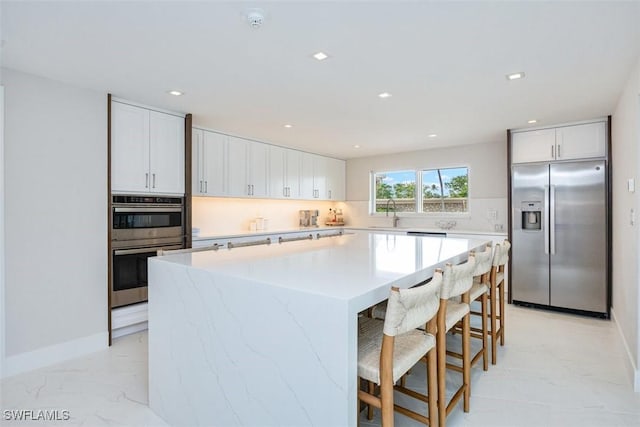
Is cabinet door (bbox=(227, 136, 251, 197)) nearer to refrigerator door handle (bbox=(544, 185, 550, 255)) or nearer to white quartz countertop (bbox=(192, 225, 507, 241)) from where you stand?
white quartz countertop (bbox=(192, 225, 507, 241))

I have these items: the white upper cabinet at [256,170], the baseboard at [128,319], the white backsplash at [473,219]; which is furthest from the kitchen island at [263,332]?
the white backsplash at [473,219]

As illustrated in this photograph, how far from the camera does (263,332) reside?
142 cm

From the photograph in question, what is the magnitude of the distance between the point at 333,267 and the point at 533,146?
3725 mm

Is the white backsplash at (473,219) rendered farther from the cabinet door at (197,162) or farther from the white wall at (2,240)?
the white wall at (2,240)

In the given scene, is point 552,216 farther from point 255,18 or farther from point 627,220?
point 255,18

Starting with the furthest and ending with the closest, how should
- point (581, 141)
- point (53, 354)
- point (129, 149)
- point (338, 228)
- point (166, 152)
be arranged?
1. point (338, 228)
2. point (581, 141)
3. point (166, 152)
4. point (129, 149)
5. point (53, 354)

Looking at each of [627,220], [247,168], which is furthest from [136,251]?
[627,220]

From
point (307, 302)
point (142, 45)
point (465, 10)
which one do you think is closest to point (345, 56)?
point (465, 10)

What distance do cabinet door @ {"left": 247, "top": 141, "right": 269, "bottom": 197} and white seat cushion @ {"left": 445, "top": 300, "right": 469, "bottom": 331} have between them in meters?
3.39

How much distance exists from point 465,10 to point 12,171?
319cm

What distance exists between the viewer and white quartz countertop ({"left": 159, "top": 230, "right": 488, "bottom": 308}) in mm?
1335

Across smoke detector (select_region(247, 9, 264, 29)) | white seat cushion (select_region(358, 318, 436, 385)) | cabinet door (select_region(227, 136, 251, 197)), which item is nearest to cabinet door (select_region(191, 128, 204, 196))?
cabinet door (select_region(227, 136, 251, 197))

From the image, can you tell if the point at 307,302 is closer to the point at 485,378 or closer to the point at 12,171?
the point at 485,378

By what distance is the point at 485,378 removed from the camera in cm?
244
